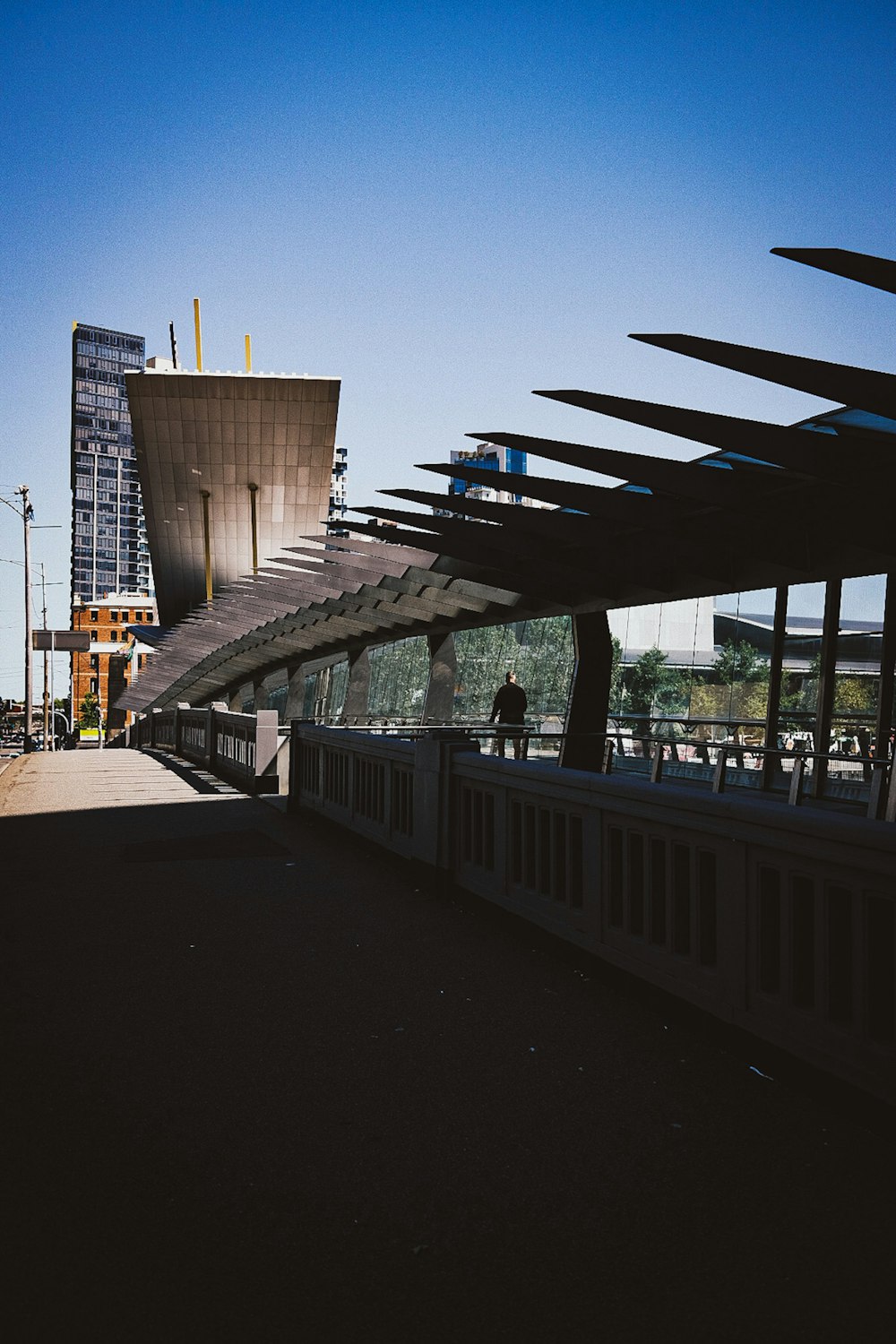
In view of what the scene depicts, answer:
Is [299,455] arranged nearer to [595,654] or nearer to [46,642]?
[46,642]

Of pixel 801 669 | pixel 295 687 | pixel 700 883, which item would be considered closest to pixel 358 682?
pixel 295 687

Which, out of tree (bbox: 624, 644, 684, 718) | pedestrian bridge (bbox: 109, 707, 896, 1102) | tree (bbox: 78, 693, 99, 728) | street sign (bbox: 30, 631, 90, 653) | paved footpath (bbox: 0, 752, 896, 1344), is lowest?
tree (bbox: 78, 693, 99, 728)

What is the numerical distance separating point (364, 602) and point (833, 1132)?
1969 centimetres

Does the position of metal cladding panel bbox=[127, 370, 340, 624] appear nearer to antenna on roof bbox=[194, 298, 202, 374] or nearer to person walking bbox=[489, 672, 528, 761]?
antenna on roof bbox=[194, 298, 202, 374]

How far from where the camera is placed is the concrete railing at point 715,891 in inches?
136

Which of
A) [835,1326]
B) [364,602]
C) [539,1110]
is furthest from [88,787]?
[835,1326]

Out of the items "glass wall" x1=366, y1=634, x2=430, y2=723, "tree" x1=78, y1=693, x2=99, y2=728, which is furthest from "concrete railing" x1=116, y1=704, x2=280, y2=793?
"tree" x1=78, y1=693, x2=99, y2=728

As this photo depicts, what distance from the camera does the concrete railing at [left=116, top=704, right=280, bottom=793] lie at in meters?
17.0

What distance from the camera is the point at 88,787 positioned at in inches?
739

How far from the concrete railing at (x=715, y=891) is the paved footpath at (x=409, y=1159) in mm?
248

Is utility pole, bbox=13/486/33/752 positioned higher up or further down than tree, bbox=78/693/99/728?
higher up

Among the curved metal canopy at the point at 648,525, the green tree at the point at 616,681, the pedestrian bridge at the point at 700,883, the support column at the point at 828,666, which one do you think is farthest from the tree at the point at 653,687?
the pedestrian bridge at the point at 700,883

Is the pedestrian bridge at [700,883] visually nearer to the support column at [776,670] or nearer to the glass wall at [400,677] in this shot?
the support column at [776,670]

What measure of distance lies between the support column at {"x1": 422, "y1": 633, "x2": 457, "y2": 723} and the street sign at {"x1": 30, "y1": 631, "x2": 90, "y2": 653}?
93.5 feet
